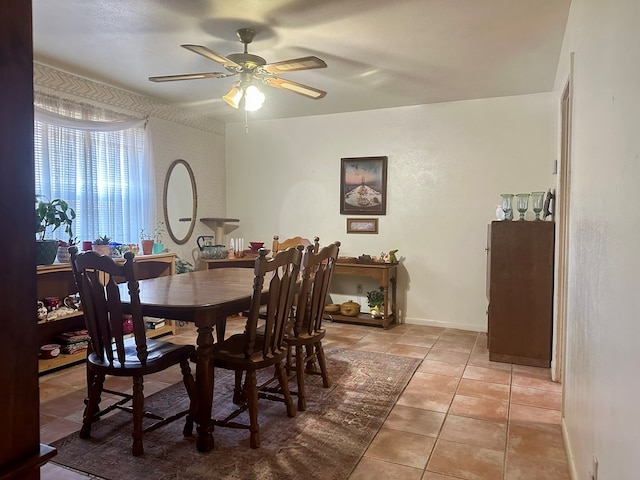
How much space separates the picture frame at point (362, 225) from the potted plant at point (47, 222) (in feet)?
9.66

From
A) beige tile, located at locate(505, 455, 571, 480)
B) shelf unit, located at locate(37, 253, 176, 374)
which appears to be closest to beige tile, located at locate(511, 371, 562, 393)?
beige tile, located at locate(505, 455, 571, 480)

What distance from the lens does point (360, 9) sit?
2689 millimetres

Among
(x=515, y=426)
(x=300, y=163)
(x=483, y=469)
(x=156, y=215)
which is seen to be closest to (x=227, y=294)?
(x=483, y=469)

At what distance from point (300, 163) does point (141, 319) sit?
12.4ft

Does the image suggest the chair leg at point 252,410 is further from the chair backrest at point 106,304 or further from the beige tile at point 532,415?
the beige tile at point 532,415

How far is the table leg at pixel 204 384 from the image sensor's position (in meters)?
2.21

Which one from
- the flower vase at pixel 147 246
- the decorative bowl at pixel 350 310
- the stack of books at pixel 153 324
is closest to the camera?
the stack of books at pixel 153 324

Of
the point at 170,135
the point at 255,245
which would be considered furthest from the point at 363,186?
the point at 170,135

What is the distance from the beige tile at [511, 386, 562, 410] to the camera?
2.82 metres

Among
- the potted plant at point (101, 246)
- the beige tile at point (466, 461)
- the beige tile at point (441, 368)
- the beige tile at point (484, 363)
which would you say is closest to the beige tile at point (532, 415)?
the beige tile at point (466, 461)

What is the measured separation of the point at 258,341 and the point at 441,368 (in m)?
1.70

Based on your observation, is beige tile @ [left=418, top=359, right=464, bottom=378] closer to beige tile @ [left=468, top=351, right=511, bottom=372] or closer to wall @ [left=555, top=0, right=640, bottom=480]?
beige tile @ [left=468, top=351, right=511, bottom=372]

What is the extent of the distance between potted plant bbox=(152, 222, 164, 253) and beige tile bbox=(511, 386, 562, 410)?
3.56 meters

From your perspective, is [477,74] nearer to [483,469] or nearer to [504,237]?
[504,237]
